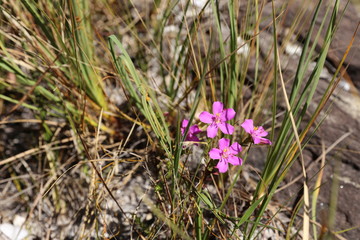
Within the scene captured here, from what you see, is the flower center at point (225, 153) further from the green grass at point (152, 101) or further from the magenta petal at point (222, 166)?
the green grass at point (152, 101)

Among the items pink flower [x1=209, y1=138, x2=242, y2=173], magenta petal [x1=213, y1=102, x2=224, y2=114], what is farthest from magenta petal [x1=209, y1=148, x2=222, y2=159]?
magenta petal [x1=213, y1=102, x2=224, y2=114]

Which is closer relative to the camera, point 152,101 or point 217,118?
point 217,118

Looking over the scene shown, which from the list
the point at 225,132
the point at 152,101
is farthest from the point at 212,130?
the point at 152,101

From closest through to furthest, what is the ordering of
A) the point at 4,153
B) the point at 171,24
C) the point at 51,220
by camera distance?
the point at 51,220 < the point at 4,153 < the point at 171,24

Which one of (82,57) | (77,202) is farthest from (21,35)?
(77,202)

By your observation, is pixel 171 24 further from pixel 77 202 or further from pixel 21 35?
pixel 77 202

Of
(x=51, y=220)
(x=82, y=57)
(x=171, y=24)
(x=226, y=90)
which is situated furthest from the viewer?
(x=171, y=24)

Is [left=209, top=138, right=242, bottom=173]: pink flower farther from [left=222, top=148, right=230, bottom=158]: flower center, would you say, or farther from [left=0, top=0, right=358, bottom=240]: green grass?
[left=0, top=0, right=358, bottom=240]: green grass

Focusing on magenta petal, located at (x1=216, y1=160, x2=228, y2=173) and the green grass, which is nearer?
magenta petal, located at (x1=216, y1=160, x2=228, y2=173)

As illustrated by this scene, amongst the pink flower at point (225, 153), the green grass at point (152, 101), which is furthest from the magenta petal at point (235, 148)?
the green grass at point (152, 101)

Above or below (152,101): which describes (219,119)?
above

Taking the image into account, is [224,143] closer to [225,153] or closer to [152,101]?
[225,153]
